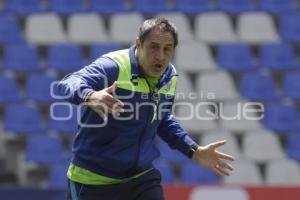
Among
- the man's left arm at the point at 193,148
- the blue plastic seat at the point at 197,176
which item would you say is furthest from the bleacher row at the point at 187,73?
the man's left arm at the point at 193,148

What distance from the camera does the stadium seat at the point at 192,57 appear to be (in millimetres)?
8445

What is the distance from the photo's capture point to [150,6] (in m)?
8.84

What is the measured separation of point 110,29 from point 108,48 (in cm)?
43

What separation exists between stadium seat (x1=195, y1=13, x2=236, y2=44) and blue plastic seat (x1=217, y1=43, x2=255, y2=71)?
6.8 inches

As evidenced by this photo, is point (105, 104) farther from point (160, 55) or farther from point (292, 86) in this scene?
point (292, 86)

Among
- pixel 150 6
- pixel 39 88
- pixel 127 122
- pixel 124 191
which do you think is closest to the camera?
pixel 127 122

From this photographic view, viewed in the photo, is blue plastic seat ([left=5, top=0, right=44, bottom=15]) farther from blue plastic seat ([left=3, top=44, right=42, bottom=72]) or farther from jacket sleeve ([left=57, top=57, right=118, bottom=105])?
jacket sleeve ([left=57, top=57, right=118, bottom=105])

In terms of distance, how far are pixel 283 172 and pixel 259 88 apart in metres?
1.07

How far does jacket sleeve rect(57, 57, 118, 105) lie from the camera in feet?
11.1

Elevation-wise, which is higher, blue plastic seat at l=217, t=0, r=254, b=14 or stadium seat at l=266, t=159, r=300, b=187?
blue plastic seat at l=217, t=0, r=254, b=14

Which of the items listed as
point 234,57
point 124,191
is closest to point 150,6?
point 234,57

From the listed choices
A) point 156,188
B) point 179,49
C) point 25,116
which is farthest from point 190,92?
point 156,188

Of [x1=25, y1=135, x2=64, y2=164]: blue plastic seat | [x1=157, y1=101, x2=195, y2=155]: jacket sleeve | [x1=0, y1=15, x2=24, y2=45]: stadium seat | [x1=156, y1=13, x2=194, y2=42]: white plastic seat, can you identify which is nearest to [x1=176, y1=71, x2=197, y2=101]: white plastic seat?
[x1=156, y1=13, x2=194, y2=42]: white plastic seat

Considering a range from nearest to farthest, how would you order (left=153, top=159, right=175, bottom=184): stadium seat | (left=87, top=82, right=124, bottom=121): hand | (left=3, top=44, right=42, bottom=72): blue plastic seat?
(left=87, top=82, right=124, bottom=121): hand
(left=153, top=159, right=175, bottom=184): stadium seat
(left=3, top=44, right=42, bottom=72): blue plastic seat
